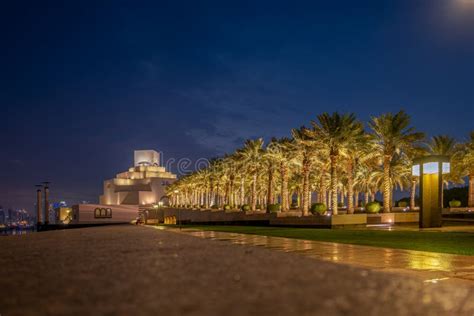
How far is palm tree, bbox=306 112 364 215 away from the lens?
41659 millimetres

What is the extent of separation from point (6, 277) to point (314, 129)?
37.6 metres

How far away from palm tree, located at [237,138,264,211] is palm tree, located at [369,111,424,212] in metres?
20.6

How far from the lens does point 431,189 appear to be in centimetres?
3056

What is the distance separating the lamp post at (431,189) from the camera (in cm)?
3006

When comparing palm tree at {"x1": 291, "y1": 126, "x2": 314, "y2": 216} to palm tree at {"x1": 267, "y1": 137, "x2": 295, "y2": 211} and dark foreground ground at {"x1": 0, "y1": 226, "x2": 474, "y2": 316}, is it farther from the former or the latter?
dark foreground ground at {"x1": 0, "y1": 226, "x2": 474, "y2": 316}

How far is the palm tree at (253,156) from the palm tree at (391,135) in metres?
20.6

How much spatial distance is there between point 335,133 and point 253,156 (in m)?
→ 21.5

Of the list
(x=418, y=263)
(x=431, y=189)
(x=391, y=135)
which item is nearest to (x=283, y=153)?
(x=391, y=135)

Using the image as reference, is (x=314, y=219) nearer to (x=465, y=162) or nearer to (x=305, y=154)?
(x=305, y=154)

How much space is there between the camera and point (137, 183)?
188 m

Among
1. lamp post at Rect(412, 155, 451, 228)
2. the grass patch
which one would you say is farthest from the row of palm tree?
the grass patch

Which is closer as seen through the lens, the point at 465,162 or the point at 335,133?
the point at 335,133

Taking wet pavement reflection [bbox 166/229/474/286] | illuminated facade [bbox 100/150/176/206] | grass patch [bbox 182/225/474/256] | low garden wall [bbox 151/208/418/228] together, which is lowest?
illuminated facade [bbox 100/150/176/206]

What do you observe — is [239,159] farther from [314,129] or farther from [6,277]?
[6,277]
